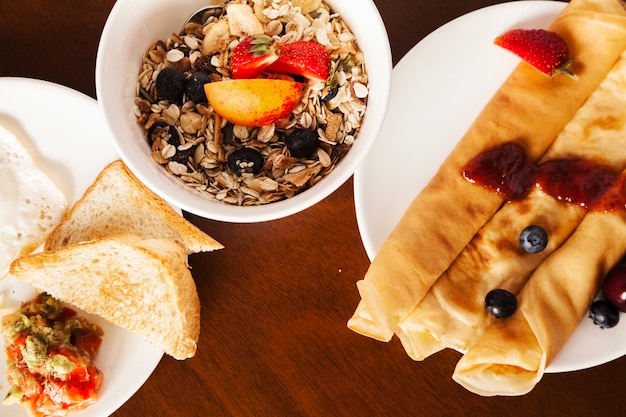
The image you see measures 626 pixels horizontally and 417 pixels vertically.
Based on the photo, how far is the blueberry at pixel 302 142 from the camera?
1.48 meters

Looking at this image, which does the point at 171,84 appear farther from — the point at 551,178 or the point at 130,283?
the point at 551,178

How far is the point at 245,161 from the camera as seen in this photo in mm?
1469

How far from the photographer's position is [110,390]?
170 centimetres

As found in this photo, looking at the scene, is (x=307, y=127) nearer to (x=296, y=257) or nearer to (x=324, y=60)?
(x=324, y=60)

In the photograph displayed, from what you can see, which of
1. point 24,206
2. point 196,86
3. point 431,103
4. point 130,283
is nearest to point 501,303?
point 431,103

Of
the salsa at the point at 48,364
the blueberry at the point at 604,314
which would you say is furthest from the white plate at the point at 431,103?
the salsa at the point at 48,364

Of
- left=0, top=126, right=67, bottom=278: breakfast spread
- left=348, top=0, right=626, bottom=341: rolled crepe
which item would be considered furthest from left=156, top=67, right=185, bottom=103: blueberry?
left=348, top=0, right=626, bottom=341: rolled crepe

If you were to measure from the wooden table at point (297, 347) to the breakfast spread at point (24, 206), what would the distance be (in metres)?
0.40

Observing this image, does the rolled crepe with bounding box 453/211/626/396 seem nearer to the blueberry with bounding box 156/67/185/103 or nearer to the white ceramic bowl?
the white ceramic bowl

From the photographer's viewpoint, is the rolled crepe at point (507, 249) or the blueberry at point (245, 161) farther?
the rolled crepe at point (507, 249)

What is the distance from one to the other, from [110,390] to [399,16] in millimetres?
1277

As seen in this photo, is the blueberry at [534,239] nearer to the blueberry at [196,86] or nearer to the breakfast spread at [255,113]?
the breakfast spread at [255,113]

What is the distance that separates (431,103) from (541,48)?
29 cm

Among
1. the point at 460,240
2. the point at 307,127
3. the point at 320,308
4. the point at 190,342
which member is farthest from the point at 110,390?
the point at 460,240
